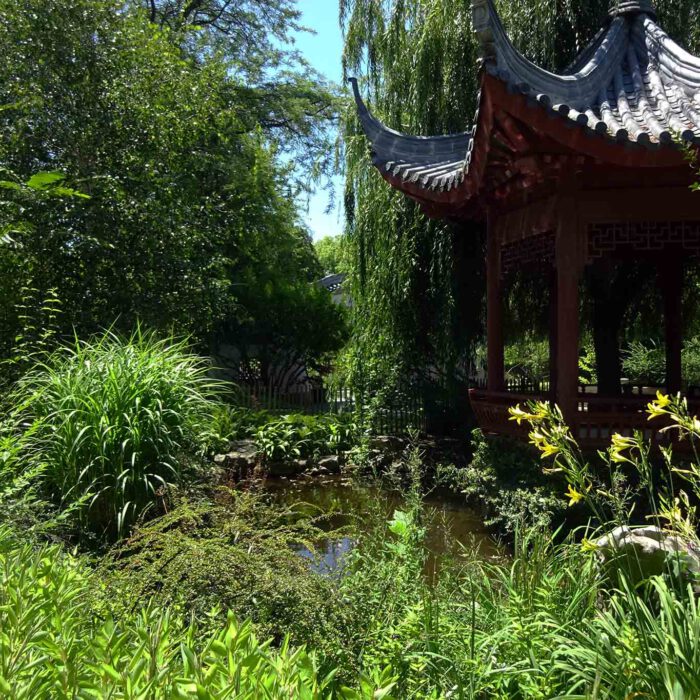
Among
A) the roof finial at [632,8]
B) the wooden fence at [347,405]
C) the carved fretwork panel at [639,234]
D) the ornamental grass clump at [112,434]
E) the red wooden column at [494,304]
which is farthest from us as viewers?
the wooden fence at [347,405]

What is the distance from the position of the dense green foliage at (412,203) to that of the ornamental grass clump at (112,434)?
13.7 feet

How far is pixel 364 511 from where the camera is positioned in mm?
5309

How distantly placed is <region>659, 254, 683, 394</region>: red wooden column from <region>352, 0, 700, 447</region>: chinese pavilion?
155 centimetres

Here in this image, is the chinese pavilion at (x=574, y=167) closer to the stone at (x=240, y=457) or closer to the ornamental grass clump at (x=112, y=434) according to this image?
the ornamental grass clump at (x=112, y=434)

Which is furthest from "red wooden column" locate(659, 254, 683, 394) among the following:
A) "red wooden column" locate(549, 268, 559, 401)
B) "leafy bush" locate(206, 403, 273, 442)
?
"leafy bush" locate(206, 403, 273, 442)

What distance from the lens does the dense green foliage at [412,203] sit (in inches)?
281

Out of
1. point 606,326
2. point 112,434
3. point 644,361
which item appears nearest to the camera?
point 112,434

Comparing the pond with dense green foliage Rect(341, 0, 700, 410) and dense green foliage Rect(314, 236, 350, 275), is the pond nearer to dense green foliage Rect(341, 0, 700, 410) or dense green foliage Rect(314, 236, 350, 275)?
dense green foliage Rect(341, 0, 700, 410)

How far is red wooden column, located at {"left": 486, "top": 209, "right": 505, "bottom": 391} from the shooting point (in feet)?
19.8

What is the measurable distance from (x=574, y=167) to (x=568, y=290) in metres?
0.87

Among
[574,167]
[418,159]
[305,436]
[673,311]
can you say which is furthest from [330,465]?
[574,167]

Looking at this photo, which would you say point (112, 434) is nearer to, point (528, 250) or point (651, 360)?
point (528, 250)

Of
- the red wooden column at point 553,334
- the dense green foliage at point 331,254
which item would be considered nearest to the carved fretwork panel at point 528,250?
the red wooden column at point 553,334

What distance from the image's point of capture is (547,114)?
403 cm
